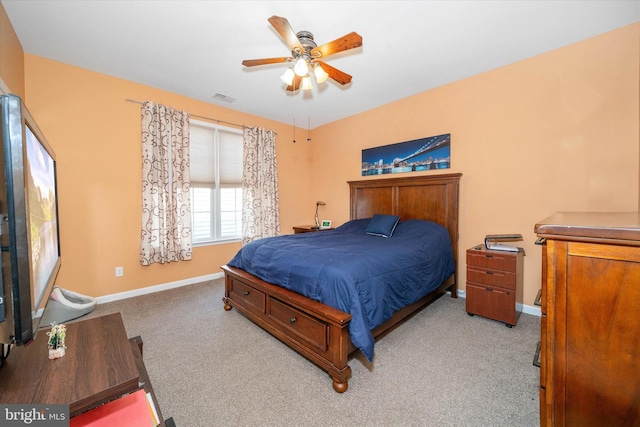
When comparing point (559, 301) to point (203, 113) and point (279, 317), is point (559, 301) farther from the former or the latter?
point (203, 113)

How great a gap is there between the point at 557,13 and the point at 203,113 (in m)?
4.11

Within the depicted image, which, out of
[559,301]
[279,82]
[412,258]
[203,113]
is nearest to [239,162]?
[203,113]

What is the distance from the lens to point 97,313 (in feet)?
9.28

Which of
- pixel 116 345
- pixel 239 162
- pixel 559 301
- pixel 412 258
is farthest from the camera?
pixel 239 162

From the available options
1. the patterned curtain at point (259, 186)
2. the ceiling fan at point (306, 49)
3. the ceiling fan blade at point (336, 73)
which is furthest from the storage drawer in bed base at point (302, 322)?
the ceiling fan blade at point (336, 73)

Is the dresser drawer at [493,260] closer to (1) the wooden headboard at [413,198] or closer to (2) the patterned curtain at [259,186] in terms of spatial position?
(1) the wooden headboard at [413,198]

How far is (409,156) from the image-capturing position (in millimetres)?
3748

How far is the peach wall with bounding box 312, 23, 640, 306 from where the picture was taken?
2.31m

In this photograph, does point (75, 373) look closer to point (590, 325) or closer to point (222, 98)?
point (590, 325)

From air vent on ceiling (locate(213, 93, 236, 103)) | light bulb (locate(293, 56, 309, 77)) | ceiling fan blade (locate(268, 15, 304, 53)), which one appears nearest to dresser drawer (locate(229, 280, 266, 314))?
light bulb (locate(293, 56, 309, 77))

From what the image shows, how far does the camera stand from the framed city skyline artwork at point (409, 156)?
343cm

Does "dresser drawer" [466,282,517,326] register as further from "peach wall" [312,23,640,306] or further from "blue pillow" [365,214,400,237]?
"blue pillow" [365,214,400,237]

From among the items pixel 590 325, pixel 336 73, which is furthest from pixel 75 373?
pixel 336 73

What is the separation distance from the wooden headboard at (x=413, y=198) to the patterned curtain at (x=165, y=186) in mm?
2586
